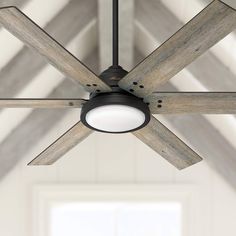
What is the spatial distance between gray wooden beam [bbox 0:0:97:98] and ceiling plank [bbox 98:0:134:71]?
0.15 m

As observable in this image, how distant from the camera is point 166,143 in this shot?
2383mm

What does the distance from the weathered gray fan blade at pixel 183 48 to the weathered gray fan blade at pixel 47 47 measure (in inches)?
4.9

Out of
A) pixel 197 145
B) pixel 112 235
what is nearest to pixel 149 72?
pixel 197 145

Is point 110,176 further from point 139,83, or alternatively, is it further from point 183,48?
point 183,48

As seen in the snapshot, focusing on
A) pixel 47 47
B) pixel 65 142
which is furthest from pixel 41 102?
pixel 47 47

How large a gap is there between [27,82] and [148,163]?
123 cm

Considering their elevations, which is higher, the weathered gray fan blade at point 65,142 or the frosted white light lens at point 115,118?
the weathered gray fan blade at point 65,142

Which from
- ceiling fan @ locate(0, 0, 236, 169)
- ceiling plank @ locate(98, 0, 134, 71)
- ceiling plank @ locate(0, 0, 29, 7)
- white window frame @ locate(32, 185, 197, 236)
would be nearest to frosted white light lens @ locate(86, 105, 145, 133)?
ceiling fan @ locate(0, 0, 236, 169)

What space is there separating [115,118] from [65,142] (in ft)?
1.47

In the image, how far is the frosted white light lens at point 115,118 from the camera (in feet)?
6.64

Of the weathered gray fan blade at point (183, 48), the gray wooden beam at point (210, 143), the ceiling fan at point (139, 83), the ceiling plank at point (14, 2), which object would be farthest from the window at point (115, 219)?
the weathered gray fan blade at point (183, 48)

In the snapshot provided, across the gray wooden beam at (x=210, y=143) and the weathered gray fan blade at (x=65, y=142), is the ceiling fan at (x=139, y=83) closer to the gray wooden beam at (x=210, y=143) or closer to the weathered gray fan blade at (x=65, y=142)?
the weathered gray fan blade at (x=65, y=142)

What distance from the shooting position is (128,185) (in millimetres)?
3996

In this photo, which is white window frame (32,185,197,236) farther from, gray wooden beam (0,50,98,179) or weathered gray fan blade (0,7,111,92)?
weathered gray fan blade (0,7,111,92)
